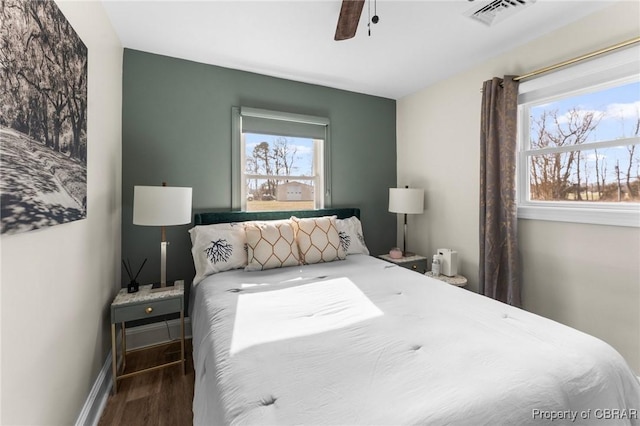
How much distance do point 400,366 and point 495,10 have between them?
7.49 ft

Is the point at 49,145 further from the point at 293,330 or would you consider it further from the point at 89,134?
the point at 293,330

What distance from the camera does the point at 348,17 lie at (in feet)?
5.24

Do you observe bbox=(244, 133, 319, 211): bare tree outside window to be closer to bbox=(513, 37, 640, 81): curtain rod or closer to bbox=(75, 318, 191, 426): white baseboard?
bbox=(75, 318, 191, 426): white baseboard

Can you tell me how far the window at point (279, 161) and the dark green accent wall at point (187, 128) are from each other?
A: 12cm

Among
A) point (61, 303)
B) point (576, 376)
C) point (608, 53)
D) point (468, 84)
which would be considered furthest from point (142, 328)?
point (608, 53)

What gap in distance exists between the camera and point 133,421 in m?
1.62

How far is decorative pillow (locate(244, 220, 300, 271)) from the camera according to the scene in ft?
7.28

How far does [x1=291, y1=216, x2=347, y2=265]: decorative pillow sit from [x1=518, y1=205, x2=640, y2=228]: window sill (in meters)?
1.62

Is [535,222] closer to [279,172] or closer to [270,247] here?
[270,247]

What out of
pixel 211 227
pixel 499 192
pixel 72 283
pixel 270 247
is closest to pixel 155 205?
pixel 211 227

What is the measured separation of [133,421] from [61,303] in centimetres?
88

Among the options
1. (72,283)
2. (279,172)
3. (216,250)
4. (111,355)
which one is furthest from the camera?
(279,172)

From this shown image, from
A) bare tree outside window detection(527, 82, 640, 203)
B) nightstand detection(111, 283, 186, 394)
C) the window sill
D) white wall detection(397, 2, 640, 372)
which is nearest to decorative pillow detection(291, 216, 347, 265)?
nightstand detection(111, 283, 186, 394)

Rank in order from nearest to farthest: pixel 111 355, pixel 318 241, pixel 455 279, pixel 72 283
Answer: pixel 72 283
pixel 111 355
pixel 318 241
pixel 455 279
